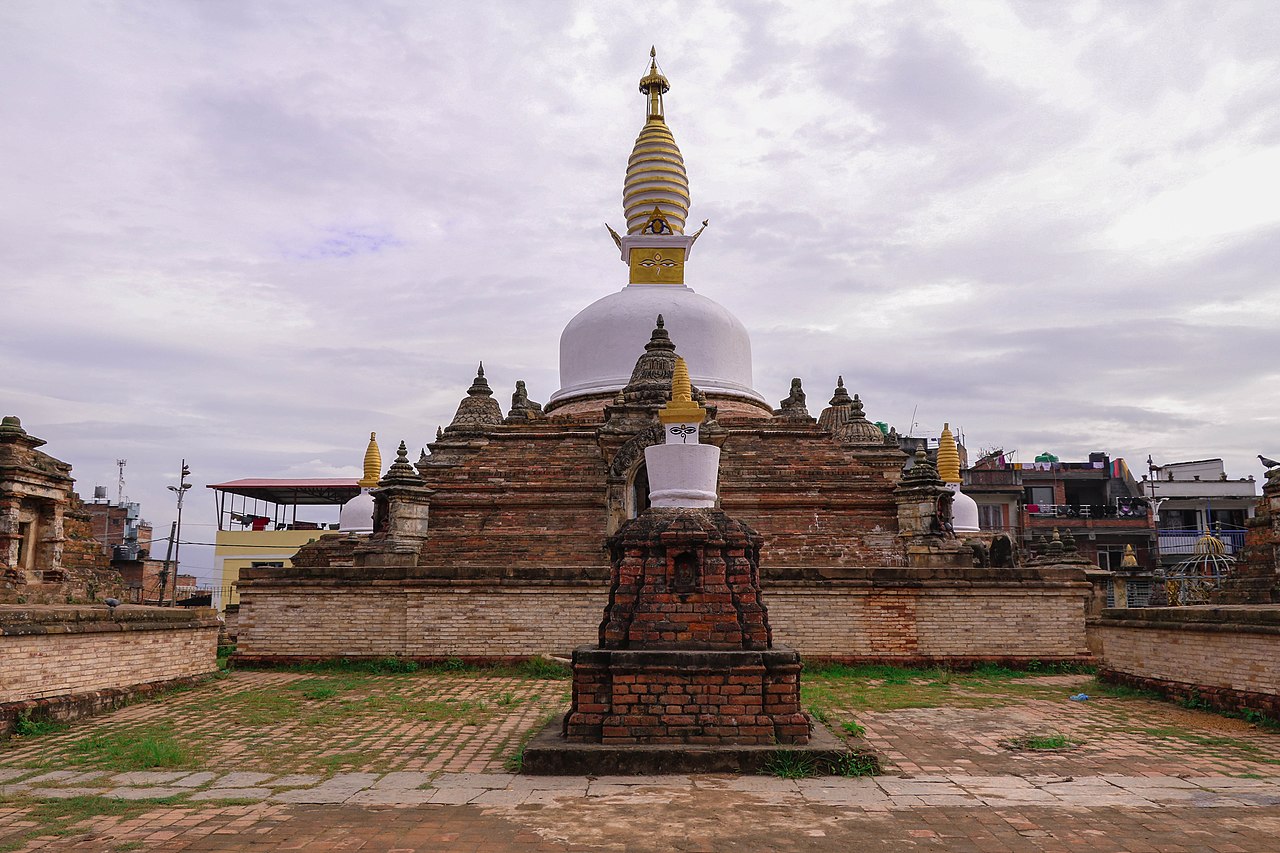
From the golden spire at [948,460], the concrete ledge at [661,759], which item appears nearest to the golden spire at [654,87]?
the golden spire at [948,460]

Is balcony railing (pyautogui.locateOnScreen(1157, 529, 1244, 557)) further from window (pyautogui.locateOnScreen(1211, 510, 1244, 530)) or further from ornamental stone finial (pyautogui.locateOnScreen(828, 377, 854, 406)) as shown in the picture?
ornamental stone finial (pyautogui.locateOnScreen(828, 377, 854, 406))

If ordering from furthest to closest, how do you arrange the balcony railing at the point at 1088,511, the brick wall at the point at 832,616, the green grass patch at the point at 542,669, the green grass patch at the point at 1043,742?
the balcony railing at the point at 1088,511, the brick wall at the point at 832,616, the green grass patch at the point at 542,669, the green grass patch at the point at 1043,742

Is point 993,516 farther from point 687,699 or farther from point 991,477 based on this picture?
point 687,699

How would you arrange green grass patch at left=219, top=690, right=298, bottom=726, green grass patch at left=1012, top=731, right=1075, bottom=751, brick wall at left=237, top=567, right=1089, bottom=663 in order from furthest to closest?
brick wall at left=237, top=567, right=1089, bottom=663, green grass patch at left=219, top=690, right=298, bottom=726, green grass patch at left=1012, top=731, right=1075, bottom=751

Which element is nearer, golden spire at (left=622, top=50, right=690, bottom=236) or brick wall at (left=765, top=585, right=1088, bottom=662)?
brick wall at (left=765, top=585, right=1088, bottom=662)

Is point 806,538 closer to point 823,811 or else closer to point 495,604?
point 495,604

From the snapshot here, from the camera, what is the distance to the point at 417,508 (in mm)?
20969

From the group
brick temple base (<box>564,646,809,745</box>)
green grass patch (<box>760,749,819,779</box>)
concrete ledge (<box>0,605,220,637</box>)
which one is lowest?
green grass patch (<box>760,749,819,779</box>)

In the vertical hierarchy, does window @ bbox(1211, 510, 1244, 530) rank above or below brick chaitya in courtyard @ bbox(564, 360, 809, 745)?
above

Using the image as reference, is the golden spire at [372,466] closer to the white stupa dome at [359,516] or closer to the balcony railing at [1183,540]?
the white stupa dome at [359,516]

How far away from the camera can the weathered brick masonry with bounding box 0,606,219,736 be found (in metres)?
10.3

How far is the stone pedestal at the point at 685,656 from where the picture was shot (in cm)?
791

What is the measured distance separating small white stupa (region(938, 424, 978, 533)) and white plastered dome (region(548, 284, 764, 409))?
621 centimetres

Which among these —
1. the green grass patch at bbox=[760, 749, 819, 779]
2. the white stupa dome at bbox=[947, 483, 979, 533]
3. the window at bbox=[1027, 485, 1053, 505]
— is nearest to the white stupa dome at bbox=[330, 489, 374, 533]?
the white stupa dome at bbox=[947, 483, 979, 533]
